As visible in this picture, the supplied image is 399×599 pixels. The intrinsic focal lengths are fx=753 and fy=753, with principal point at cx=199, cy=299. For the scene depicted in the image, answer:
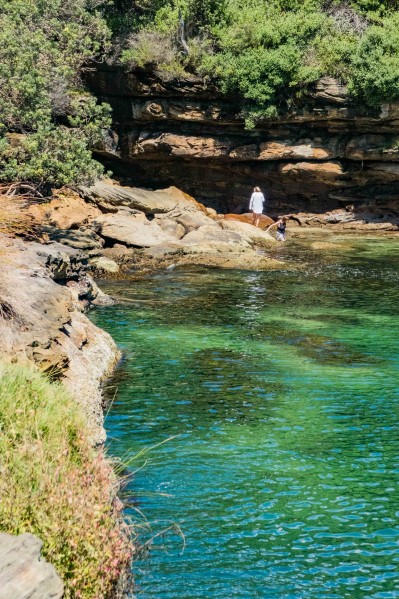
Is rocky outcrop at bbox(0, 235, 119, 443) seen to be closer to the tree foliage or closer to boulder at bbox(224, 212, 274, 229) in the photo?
the tree foliage

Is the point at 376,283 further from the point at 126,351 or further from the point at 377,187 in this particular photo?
the point at 377,187

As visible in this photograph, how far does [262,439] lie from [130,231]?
21285 millimetres

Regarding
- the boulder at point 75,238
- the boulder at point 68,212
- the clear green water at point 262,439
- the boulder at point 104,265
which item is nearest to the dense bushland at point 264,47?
the boulder at point 68,212

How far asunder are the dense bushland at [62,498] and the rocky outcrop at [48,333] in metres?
2.11

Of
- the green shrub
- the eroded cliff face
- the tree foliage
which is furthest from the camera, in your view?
the eroded cliff face

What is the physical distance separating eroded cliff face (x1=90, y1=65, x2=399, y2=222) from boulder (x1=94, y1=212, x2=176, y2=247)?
862 centimetres

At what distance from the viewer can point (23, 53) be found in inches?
1038

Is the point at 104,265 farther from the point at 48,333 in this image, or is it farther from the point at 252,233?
the point at 48,333

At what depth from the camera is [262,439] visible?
12953 millimetres

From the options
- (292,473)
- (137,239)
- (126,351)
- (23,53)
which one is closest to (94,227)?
(137,239)

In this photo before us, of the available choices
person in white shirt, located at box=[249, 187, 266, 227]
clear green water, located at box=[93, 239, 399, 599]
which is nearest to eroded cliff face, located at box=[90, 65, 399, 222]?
person in white shirt, located at box=[249, 187, 266, 227]

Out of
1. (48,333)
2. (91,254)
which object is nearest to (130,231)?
(91,254)

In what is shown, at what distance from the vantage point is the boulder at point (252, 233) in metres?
36.2

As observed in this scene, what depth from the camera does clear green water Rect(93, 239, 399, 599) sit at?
29.2 feet
